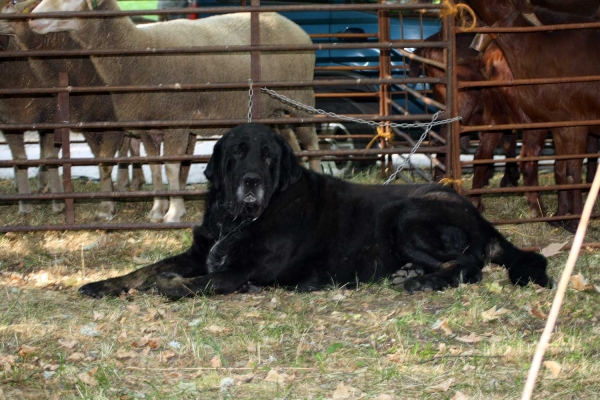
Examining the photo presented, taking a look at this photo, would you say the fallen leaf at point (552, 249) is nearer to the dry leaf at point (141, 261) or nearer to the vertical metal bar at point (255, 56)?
the vertical metal bar at point (255, 56)

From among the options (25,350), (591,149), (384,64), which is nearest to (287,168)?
(25,350)

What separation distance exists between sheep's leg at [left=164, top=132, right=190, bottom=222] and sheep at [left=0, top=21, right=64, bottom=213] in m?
1.32

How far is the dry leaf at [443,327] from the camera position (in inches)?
179

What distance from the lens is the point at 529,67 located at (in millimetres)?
7312

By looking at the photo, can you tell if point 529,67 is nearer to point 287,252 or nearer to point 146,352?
point 287,252

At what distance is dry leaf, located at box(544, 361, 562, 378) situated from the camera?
386 centimetres

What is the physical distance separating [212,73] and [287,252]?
10.8ft

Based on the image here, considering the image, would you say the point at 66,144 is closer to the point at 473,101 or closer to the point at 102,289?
the point at 102,289

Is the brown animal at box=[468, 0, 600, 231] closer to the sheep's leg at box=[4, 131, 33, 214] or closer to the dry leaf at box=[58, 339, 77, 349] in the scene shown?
the dry leaf at box=[58, 339, 77, 349]

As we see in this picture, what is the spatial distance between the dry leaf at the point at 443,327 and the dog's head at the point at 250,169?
146 centimetres

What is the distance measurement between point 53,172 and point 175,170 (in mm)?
1572

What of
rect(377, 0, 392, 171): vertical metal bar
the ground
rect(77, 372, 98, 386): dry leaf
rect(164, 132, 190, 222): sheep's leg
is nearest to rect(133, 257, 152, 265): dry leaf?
the ground

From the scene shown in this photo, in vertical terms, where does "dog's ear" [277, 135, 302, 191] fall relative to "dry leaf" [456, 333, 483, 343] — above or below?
above

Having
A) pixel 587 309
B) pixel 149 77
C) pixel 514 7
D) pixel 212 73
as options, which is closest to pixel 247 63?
pixel 212 73
